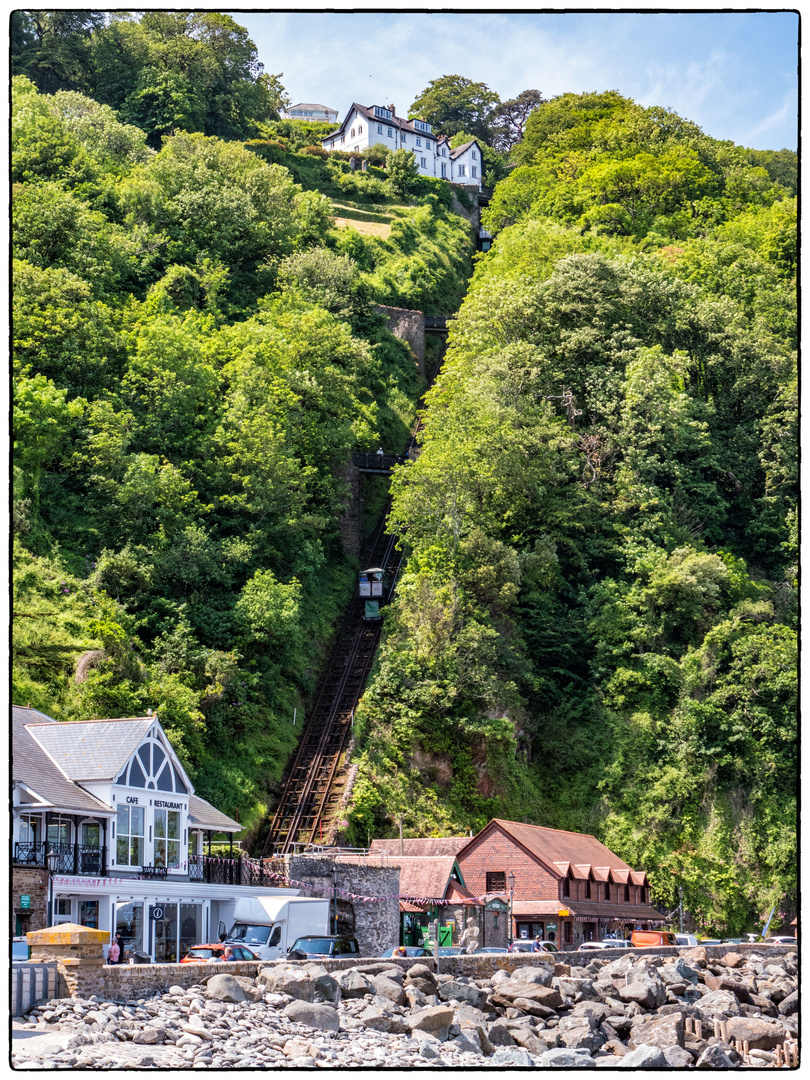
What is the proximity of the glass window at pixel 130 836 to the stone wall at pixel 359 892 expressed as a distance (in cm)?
690

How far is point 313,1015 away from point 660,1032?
312 inches

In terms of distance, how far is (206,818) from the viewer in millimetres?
37375

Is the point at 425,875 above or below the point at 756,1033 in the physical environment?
above

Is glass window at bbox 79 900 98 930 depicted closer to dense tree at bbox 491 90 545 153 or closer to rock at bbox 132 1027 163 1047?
→ rock at bbox 132 1027 163 1047

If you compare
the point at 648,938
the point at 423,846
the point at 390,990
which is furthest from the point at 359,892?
the point at 648,938

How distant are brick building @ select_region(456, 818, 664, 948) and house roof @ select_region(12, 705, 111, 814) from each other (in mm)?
18104

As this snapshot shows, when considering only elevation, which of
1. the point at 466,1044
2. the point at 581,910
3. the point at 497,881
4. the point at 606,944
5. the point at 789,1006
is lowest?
the point at 606,944

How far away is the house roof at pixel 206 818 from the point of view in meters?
36.7

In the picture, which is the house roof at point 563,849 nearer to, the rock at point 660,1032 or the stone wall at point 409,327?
the rock at point 660,1032

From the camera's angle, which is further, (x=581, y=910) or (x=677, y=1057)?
(x=581, y=910)

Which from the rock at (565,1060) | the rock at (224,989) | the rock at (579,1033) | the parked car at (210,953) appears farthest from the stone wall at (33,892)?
the rock at (579,1033)

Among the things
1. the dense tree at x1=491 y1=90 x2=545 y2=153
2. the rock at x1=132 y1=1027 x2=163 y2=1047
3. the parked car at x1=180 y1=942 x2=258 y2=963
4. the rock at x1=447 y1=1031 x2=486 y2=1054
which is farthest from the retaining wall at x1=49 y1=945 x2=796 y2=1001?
the dense tree at x1=491 y1=90 x2=545 y2=153

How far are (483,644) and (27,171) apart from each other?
33247 millimetres

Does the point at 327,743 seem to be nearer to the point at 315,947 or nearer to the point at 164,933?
the point at 164,933
